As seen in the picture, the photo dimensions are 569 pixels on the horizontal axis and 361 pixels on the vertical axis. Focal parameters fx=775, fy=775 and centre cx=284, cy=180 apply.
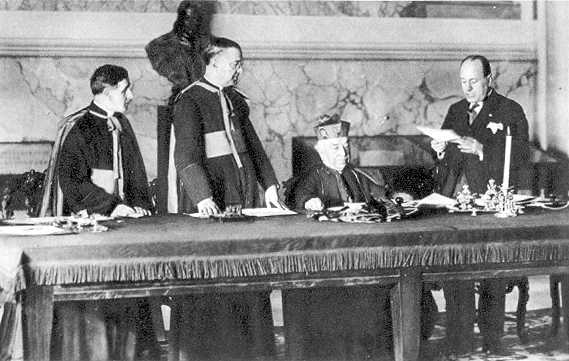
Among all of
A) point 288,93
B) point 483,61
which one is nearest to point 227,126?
point 483,61

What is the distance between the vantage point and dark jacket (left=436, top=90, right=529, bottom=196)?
465 centimetres

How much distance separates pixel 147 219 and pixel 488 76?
7.66ft

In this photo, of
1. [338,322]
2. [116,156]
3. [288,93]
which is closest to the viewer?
[338,322]

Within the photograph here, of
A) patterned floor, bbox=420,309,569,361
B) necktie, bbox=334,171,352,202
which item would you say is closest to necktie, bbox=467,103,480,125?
necktie, bbox=334,171,352,202

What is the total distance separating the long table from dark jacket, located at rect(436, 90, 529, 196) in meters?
1.23

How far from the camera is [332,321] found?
3.55m

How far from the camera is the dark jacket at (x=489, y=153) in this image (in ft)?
15.3

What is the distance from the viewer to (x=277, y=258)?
3.05m

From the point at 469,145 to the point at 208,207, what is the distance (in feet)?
5.52

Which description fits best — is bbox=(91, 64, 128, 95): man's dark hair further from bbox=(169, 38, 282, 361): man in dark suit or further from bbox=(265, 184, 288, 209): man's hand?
bbox=(265, 184, 288, 209): man's hand

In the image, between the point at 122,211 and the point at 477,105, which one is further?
the point at 477,105

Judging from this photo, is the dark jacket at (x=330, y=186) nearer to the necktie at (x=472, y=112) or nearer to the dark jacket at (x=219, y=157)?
the dark jacket at (x=219, y=157)

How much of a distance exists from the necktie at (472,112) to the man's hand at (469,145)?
0.22 metres

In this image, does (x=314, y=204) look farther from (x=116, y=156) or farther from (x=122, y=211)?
(x=116, y=156)
